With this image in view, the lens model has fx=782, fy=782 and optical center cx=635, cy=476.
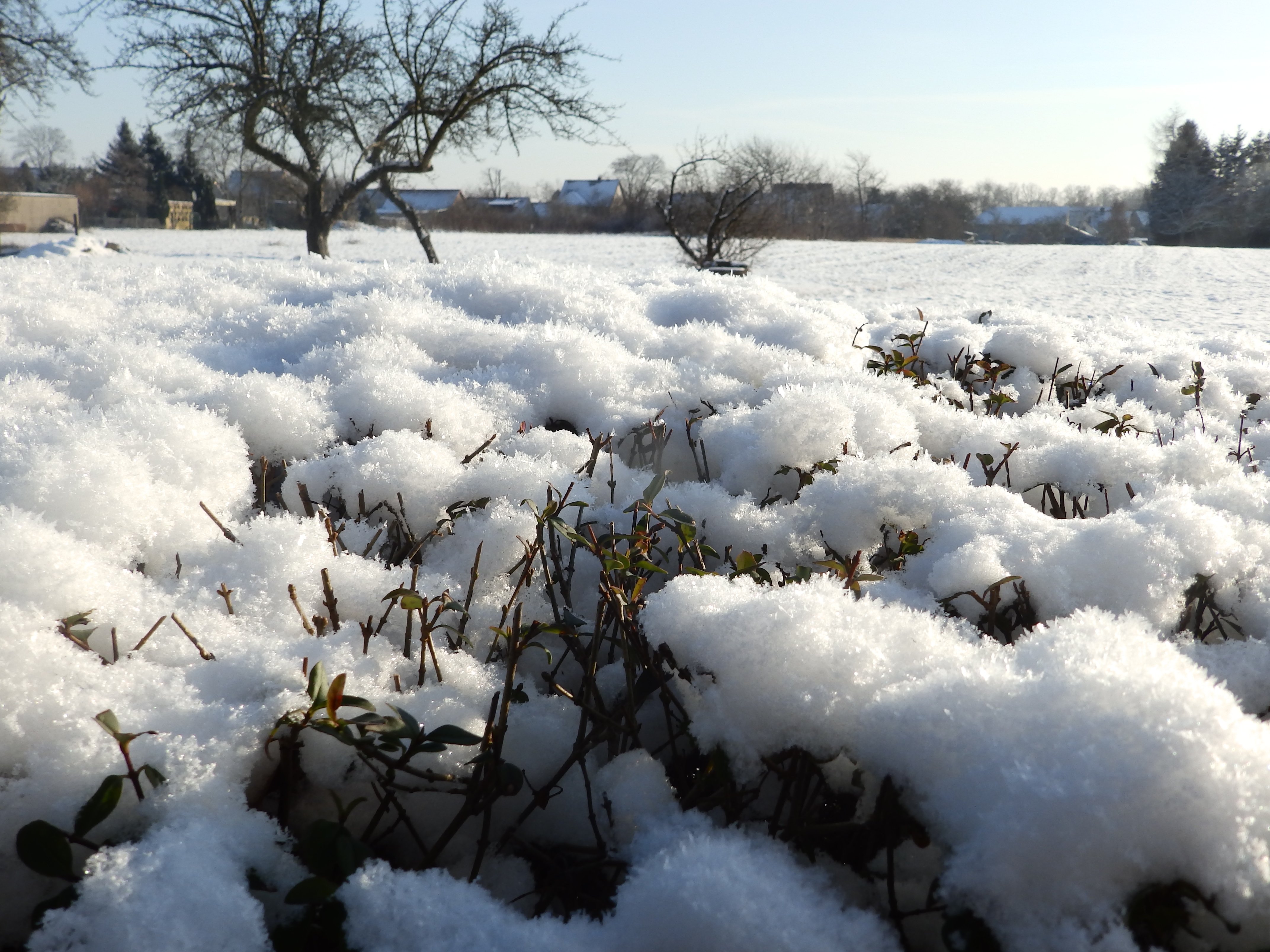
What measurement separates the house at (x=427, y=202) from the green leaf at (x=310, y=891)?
4261 cm

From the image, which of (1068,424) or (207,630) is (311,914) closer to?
(207,630)

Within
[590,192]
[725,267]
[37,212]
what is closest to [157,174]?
[37,212]

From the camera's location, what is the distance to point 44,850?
→ 2.56ft

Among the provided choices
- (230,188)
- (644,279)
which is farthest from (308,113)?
(230,188)

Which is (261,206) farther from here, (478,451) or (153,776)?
(153,776)

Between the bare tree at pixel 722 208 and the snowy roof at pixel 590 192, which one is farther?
the snowy roof at pixel 590 192

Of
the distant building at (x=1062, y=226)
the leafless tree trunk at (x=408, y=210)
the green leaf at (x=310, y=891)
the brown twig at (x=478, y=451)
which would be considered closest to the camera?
the green leaf at (x=310, y=891)

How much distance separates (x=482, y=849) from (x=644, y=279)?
3178 mm

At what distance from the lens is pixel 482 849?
933 millimetres

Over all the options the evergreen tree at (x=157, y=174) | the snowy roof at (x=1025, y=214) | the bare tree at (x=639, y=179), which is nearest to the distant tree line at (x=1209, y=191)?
the snowy roof at (x=1025, y=214)

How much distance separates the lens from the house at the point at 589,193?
59.2 m

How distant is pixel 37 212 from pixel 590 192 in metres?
49.5

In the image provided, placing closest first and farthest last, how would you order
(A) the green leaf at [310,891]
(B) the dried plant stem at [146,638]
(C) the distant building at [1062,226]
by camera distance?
(A) the green leaf at [310,891]
(B) the dried plant stem at [146,638]
(C) the distant building at [1062,226]

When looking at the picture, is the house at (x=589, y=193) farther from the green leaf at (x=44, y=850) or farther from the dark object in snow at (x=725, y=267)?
the green leaf at (x=44, y=850)
